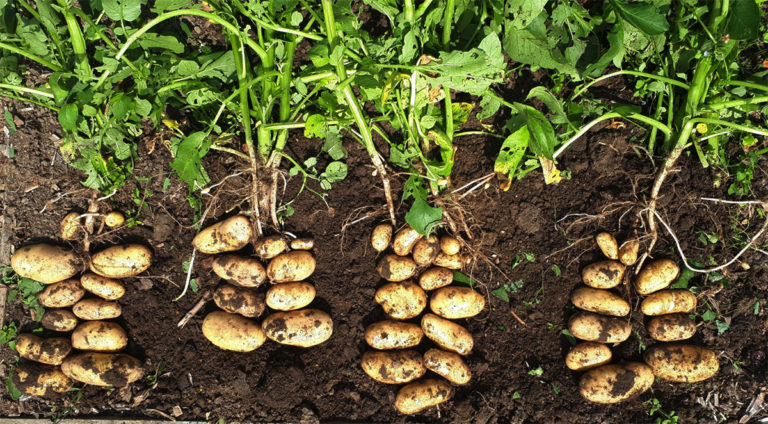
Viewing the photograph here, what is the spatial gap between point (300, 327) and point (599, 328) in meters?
1.38

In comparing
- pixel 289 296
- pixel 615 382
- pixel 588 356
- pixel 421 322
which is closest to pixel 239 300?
pixel 289 296

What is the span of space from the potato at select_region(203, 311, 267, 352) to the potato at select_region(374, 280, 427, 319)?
1.96ft

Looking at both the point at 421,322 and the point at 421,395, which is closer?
the point at 421,395

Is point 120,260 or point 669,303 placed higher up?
point 120,260

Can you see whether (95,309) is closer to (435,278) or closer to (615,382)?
(435,278)

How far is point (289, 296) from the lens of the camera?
244 centimetres

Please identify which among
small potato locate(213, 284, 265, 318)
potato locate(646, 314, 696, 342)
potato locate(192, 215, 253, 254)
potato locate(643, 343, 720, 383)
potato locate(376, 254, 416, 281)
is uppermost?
potato locate(192, 215, 253, 254)

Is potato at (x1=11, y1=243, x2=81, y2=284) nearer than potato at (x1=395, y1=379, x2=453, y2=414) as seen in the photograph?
No

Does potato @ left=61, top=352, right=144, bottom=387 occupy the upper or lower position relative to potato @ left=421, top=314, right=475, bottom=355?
lower

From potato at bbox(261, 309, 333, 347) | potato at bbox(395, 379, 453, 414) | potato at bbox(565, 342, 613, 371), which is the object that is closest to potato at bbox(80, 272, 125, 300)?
potato at bbox(261, 309, 333, 347)

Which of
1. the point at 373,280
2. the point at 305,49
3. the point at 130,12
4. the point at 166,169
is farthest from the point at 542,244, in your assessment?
the point at 130,12

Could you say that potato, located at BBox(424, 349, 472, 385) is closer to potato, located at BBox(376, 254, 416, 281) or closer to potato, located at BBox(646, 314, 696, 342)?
potato, located at BBox(376, 254, 416, 281)

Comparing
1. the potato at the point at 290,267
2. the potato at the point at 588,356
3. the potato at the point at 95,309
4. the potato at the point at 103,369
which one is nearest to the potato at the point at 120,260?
the potato at the point at 95,309

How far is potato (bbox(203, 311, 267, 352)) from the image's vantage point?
7.95ft
